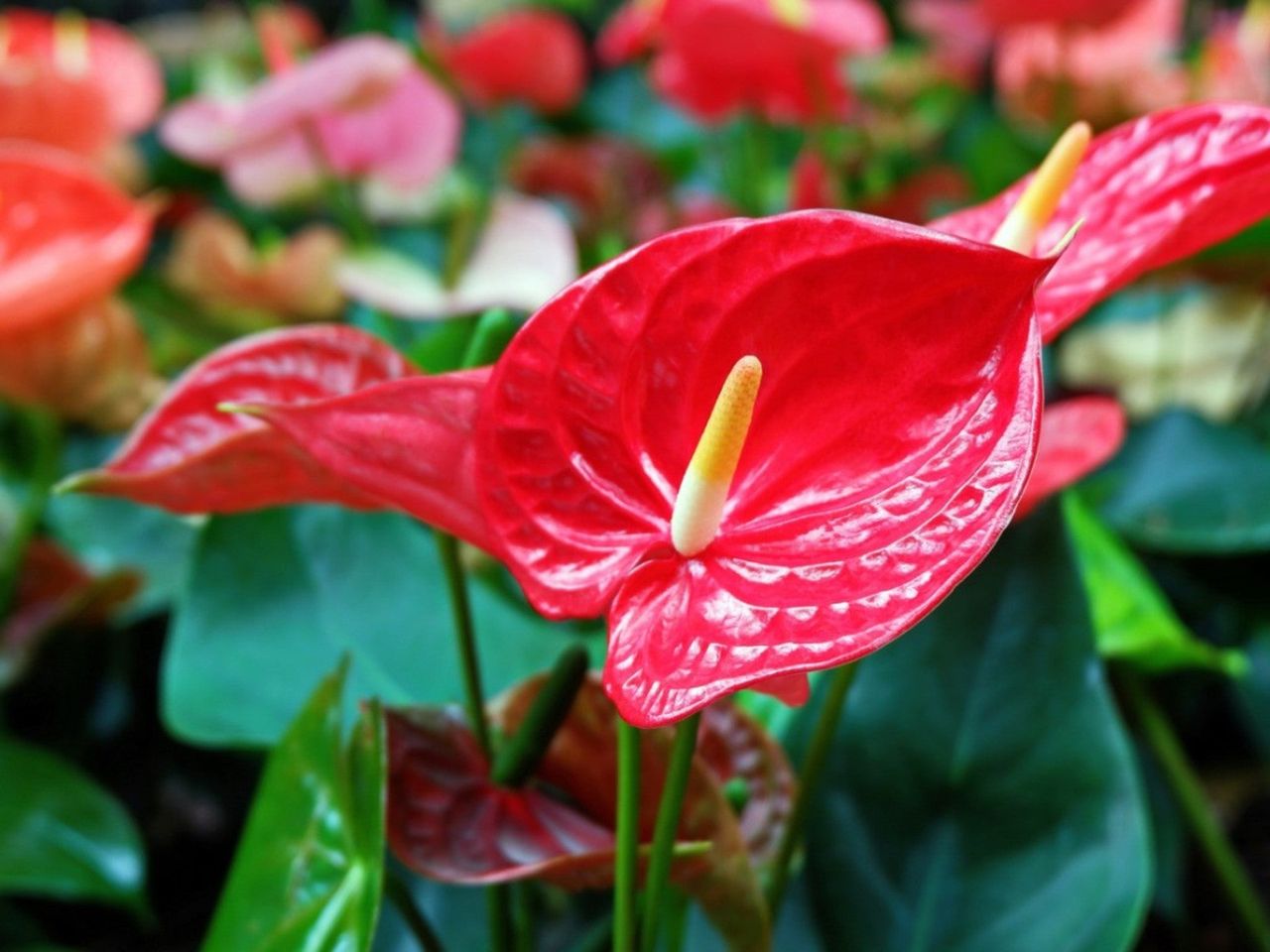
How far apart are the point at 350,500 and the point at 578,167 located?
106cm

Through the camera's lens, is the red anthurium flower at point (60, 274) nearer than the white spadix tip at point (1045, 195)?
No

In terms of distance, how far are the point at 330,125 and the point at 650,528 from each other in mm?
782

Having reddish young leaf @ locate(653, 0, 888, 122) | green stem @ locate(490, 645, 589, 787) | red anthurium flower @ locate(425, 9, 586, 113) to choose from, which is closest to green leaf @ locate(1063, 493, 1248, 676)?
green stem @ locate(490, 645, 589, 787)

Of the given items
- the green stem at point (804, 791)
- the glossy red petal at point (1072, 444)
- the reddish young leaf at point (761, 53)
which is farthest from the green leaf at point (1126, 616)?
the reddish young leaf at point (761, 53)

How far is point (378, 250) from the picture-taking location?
0.99 metres

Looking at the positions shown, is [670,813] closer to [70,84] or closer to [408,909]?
[408,909]

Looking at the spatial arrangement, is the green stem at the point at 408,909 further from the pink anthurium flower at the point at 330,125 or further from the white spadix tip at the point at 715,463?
the pink anthurium flower at the point at 330,125

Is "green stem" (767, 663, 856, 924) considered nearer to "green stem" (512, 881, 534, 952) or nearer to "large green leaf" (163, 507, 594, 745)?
"green stem" (512, 881, 534, 952)

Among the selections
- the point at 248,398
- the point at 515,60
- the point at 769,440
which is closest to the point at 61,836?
the point at 248,398

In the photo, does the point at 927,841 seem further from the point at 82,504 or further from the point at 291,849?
the point at 82,504

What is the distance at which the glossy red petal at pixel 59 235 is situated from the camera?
2.37 ft

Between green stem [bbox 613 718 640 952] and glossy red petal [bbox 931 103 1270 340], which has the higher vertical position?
glossy red petal [bbox 931 103 1270 340]

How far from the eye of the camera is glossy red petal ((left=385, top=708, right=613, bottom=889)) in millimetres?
406

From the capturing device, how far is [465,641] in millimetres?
459
